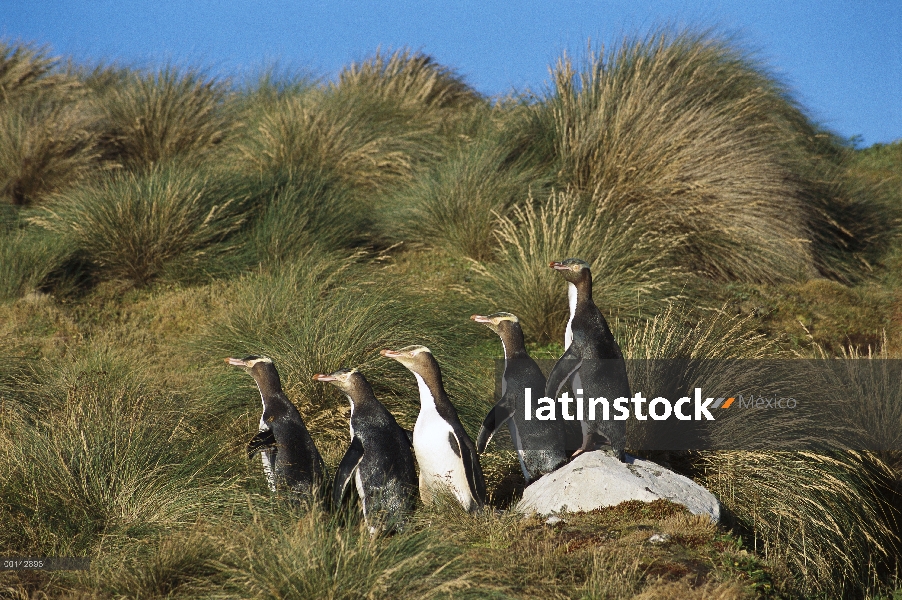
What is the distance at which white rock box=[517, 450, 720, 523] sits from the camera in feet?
15.5

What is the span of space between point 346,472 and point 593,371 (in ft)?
4.59

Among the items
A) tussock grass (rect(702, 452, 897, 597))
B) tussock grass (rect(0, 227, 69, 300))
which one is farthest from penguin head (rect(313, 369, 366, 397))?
tussock grass (rect(0, 227, 69, 300))

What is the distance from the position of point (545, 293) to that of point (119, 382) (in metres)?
3.75

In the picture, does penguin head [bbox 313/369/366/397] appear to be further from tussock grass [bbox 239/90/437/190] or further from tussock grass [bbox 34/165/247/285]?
tussock grass [bbox 239/90/437/190]

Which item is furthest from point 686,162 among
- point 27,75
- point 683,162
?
point 27,75

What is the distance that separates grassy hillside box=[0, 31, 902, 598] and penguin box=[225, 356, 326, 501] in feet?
0.64

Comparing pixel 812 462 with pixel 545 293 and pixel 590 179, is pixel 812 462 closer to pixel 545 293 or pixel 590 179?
pixel 545 293

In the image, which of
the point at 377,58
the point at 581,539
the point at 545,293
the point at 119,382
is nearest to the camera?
the point at 581,539

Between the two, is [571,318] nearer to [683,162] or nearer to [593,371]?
[593,371]

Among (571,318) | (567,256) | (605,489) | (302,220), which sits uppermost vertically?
(302,220)

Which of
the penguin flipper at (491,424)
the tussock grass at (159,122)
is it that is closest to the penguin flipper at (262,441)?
the penguin flipper at (491,424)

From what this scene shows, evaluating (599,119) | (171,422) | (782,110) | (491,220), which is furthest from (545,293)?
(782,110)

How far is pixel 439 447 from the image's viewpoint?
187 inches

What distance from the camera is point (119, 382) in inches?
271
